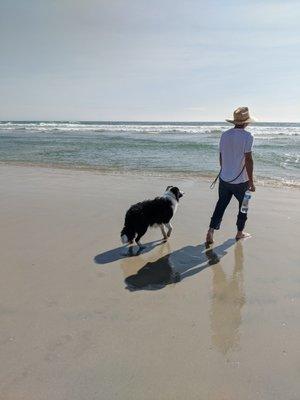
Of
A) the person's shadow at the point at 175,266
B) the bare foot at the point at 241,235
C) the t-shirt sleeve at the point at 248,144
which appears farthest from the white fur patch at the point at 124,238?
the t-shirt sleeve at the point at 248,144

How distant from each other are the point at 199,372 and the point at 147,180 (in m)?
7.99

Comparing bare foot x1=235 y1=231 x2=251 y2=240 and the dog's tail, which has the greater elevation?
the dog's tail

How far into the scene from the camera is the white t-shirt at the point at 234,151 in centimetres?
566

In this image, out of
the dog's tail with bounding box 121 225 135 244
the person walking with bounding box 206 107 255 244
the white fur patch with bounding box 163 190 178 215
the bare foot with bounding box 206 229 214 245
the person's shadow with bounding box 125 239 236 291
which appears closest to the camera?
the person's shadow with bounding box 125 239 236 291

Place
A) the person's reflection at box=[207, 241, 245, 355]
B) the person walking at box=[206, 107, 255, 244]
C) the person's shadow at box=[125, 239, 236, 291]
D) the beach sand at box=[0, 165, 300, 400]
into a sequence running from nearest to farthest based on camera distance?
the beach sand at box=[0, 165, 300, 400], the person's reflection at box=[207, 241, 245, 355], the person's shadow at box=[125, 239, 236, 291], the person walking at box=[206, 107, 255, 244]

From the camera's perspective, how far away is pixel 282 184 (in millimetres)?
10297

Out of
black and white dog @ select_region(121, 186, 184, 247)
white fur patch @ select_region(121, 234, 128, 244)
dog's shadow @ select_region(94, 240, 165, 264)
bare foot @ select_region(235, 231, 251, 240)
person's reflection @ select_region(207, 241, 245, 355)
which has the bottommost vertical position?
person's reflection @ select_region(207, 241, 245, 355)

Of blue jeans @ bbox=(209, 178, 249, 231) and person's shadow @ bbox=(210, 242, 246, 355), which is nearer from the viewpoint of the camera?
person's shadow @ bbox=(210, 242, 246, 355)

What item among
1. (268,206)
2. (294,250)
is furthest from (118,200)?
(294,250)

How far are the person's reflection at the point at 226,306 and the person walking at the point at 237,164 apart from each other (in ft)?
3.06

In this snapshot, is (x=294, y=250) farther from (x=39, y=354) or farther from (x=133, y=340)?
(x=39, y=354)

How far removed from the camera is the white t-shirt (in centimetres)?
566

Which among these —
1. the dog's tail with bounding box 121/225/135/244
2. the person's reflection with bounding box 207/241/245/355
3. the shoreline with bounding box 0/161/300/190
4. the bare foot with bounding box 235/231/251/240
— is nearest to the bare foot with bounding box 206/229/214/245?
the bare foot with bounding box 235/231/251/240

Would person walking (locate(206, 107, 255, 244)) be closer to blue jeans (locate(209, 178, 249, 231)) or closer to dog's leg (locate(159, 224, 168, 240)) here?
blue jeans (locate(209, 178, 249, 231))
